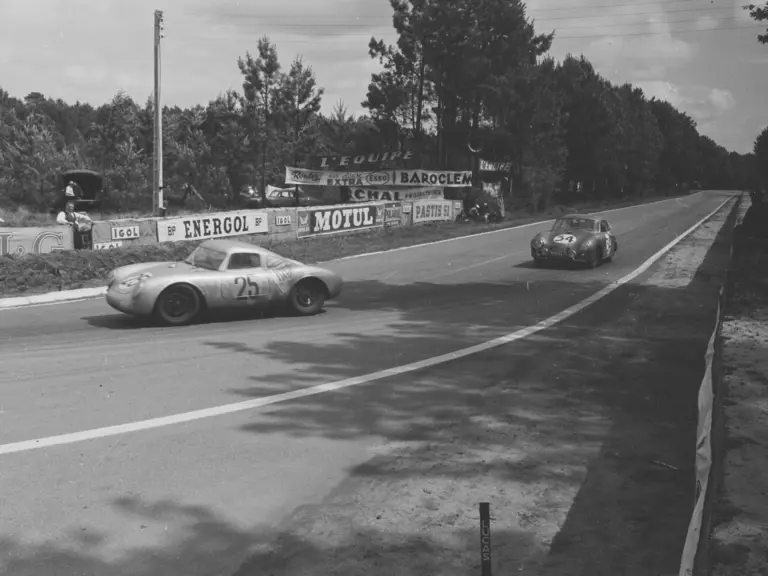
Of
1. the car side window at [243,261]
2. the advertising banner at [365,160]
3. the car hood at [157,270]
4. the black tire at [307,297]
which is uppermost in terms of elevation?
the advertising banner at [365,160]

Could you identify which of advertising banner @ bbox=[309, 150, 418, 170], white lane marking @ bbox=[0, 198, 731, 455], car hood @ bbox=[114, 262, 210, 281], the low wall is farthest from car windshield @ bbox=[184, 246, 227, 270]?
advertising banner @ bbox=[309, 150, 418, 170]

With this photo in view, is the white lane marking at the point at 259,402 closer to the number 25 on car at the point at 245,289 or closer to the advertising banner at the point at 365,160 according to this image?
the number 25 on car at the point at 245,289

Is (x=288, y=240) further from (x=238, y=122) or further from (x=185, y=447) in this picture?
(x=238, y=122)

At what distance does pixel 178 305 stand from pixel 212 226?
1060 centimetres

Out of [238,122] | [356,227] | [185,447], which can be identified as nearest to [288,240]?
[356,227]

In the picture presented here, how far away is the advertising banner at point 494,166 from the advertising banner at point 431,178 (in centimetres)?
924

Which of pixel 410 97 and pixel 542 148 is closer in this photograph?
pixel 410 97

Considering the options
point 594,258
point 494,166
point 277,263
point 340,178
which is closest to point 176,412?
point 277,263

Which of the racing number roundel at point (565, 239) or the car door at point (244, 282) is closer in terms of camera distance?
the car door at point (244, 282)

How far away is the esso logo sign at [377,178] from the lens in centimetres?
4197

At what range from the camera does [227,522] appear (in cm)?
488

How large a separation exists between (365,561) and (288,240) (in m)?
20.7

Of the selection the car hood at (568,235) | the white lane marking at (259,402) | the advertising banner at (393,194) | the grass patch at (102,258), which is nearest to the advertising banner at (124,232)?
the grass patch at (102,258)

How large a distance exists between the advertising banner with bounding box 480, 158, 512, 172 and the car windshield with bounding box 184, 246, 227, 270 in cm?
4006
